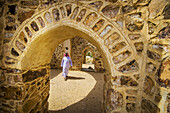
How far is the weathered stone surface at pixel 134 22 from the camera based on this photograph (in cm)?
130

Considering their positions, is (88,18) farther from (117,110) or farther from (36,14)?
(117,110)

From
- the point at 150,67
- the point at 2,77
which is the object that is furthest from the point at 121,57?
the point at 2,77

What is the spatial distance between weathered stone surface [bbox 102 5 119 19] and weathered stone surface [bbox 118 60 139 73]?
727 millimetres

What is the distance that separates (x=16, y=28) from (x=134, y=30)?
1.94m

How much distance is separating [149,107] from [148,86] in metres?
0.26

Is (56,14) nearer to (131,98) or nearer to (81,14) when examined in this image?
(81,14)

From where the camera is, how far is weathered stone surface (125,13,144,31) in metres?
1.30

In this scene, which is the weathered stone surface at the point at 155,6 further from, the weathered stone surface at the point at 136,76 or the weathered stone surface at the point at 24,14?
the weathered stone surface at the point at 24,14

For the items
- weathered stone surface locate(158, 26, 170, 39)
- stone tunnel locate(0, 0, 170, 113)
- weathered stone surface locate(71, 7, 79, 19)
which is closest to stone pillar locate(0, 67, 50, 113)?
stone tunnel locate(0, 0, 170, 113)

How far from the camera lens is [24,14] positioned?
162 cm

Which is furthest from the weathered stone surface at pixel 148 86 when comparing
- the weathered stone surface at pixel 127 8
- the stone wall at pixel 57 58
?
the stone wall at pixel 57 58

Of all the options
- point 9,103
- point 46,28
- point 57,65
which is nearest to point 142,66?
point 46,28

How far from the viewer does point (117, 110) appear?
142 cm

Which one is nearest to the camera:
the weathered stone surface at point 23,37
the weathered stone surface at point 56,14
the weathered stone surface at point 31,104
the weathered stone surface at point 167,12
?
the weathered stone surface at point 167,12
